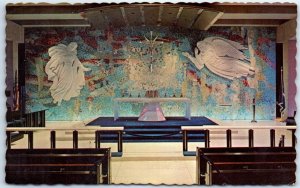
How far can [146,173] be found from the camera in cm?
445

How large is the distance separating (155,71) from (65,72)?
980mm

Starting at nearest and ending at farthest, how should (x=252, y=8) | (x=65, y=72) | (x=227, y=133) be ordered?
1. (x=252, y=8)
2. (x=227, y=133)
3. (x=65, y=72)

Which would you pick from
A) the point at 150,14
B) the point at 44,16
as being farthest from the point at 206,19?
the point at 44,16

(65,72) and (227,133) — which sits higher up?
(65,72)

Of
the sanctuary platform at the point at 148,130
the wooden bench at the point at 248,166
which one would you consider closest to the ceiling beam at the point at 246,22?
the sanctuary platform at the point at 148,130

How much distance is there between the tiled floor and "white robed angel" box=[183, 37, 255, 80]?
553mm

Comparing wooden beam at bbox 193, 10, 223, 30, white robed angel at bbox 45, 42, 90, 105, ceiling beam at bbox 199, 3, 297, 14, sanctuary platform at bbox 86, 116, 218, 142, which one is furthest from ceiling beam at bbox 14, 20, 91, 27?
ceiling beam at bbox 199, 3, 297, 14

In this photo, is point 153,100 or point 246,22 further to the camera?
point 153,100

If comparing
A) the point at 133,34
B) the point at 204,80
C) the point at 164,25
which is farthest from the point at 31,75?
the point at 204,80

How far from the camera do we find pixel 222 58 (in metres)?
4.64

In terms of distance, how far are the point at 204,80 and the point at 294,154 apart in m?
1.23

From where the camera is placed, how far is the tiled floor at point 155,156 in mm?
4434

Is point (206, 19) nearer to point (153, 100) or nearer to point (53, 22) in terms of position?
point (153, 100)

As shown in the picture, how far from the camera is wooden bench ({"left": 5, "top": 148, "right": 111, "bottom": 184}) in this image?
443 centimetres
